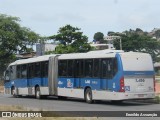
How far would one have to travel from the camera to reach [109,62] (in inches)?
957

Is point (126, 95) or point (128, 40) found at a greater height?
point (128, 40)

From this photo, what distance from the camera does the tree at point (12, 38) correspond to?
74438mm

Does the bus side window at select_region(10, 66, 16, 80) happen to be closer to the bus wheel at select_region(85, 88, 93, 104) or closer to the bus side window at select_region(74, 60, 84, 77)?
the bus side window at select_region(74, 60, 84, 77)

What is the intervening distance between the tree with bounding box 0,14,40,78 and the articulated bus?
136 ft

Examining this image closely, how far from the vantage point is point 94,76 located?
84.1ft

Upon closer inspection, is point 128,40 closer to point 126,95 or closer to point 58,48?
→ point 58,48

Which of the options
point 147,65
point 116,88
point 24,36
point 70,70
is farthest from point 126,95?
point 24,36

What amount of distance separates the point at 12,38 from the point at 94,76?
1957 inches

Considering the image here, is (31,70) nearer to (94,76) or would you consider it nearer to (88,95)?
(88,95)

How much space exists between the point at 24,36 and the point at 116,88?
54.1 meters

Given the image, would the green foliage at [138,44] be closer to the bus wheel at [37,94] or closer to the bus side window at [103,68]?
the bus wheel at [37,94]

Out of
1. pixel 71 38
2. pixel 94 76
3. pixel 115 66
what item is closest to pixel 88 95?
pixel 94 76

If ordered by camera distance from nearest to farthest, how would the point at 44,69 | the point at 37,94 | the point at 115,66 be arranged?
the point at 115,66, the point at 44,69, the point at 37,94

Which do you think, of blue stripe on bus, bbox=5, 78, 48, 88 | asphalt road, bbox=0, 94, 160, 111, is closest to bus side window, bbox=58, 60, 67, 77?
blue stripe on bus, bbox=5, 78, 48, 88
